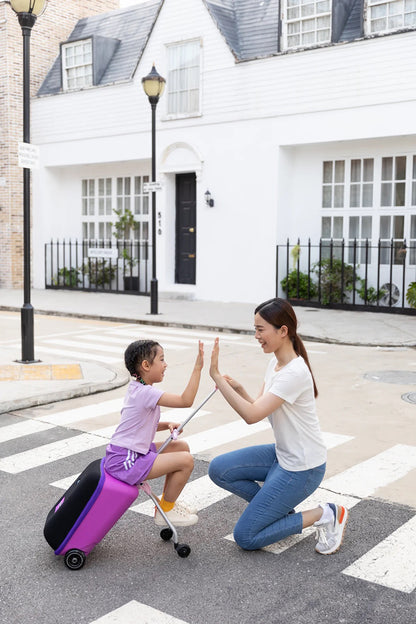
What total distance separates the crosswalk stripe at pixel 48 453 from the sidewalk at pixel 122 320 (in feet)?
4.59

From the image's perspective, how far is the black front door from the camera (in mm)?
19938

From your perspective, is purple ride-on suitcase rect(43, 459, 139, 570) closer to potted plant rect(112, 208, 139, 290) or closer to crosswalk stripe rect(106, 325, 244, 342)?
crosswalk stripe rect(106, 325, 244, 342)

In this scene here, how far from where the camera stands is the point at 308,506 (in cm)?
482

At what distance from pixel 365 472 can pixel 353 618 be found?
222cm

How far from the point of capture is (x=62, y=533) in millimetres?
4004

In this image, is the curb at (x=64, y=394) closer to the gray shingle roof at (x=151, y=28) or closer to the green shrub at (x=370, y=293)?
the green shrub at (x=370, y=293)

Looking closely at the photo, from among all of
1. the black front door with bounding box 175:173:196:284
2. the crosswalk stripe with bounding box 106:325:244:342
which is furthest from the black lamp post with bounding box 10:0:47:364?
the black front door with bounding box 175:173:196:284

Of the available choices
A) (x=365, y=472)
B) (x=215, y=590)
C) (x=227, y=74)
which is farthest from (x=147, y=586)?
(x=227, y=74)

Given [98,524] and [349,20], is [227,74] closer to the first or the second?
[349,20]

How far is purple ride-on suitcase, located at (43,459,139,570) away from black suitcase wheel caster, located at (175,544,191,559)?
1.21ft

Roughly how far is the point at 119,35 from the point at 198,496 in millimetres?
20028

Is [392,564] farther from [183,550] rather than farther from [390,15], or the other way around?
[390,15]

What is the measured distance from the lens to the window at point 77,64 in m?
22.1

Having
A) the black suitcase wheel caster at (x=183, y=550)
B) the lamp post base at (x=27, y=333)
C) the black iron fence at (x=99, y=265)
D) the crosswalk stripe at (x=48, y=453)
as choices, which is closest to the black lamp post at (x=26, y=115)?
the lamp post base at (x=27, y=333)
